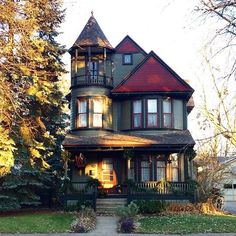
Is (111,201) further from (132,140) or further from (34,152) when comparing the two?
(34,152)

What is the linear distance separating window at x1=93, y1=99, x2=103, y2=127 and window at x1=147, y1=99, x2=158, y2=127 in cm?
312

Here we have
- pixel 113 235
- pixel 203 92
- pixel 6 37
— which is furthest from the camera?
pixel 203 92

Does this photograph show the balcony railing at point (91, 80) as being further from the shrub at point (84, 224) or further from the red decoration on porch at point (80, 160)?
the shrub at point (84, 224)

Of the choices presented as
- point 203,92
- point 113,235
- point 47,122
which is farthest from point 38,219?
point 203,92

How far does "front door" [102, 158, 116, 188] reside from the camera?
27594 mm

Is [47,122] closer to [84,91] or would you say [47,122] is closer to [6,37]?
[84,91]

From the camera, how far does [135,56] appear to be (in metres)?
30.3

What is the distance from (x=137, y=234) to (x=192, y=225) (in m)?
2.67

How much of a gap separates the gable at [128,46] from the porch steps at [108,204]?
10685 mm

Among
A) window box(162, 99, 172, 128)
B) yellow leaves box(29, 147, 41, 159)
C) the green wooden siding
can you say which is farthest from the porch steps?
the green wooden siding

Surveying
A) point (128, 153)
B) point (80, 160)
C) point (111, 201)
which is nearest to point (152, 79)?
point (128, 153)

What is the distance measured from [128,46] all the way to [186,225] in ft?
49.9

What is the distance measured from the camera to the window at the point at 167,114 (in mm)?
27719

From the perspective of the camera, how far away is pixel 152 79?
1113 inches
